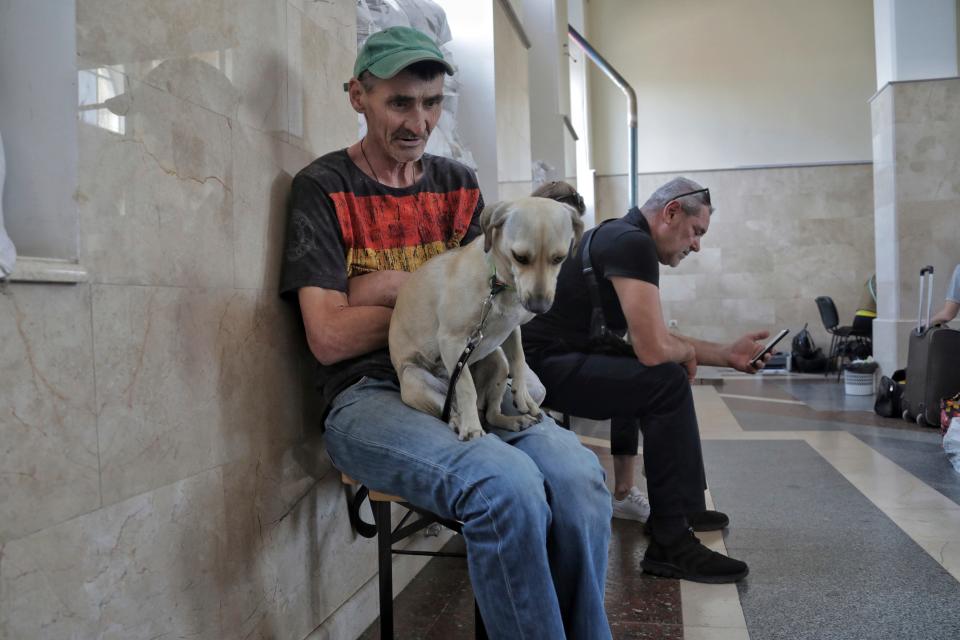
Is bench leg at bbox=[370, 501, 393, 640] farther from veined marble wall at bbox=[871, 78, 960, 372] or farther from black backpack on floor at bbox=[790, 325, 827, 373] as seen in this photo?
black backpack on floor at bbox=[790, 325, 827, 373]

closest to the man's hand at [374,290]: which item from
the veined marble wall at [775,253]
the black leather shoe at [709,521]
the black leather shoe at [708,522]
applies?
the black leather shoe at [708,522]

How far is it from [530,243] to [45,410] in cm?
98

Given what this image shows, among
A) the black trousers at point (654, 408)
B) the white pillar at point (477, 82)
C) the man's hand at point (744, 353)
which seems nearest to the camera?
the black trousers at point (654, 408)

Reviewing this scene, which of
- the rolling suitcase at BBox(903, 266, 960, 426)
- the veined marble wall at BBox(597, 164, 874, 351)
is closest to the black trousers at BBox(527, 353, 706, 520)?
the rolling suitcase at BBox(903, 266, 960, 426)

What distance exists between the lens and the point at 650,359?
9.61 feet

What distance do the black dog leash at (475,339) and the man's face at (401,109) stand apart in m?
0.55

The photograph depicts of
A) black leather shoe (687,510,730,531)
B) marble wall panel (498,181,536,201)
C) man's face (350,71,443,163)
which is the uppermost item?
marble wall panel (498,181,536,201)

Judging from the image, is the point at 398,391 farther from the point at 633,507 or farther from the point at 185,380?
the point at 633,507

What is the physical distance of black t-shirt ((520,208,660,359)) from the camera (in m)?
2.96

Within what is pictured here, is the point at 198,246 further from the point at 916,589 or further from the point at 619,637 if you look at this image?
the point at 916,589

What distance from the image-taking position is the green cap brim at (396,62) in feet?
6.52

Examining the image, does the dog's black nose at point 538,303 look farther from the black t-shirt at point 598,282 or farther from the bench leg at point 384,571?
the black t-shirt at point 598,282

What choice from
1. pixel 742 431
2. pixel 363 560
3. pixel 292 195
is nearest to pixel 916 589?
pixel 363 560

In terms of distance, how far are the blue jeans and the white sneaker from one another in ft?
6.27
